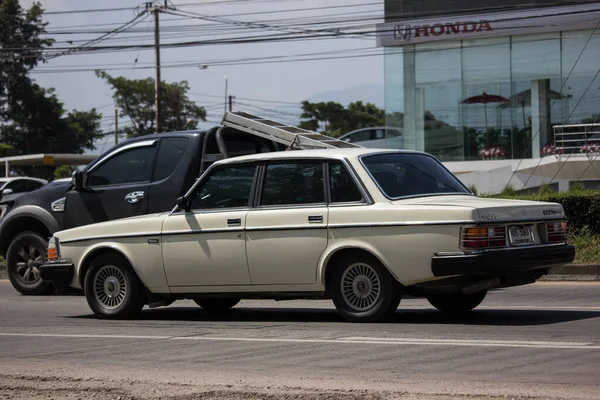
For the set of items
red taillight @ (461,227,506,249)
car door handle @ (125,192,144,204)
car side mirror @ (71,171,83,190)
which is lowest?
red taillight @ (461,227,506,249)

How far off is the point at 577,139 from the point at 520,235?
24.1 metres

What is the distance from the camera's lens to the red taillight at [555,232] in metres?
9.65

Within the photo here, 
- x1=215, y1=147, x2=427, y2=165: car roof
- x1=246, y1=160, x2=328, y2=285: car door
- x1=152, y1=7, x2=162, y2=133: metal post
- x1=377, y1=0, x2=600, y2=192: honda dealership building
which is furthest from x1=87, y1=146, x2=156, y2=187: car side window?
x1=152, y1=7, x2=162, y2=133: metal post

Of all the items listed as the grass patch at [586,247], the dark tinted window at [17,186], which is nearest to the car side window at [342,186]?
the grass patch at [586,247]

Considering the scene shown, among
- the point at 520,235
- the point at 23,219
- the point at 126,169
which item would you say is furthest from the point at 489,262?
the point at 23,219

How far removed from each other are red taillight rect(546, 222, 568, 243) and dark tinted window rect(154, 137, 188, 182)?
5.14 metres

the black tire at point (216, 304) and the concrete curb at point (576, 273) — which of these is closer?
the black tire at point (216, 304)

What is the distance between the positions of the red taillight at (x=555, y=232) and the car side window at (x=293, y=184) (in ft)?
7.01

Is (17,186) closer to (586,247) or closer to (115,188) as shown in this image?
(115,188)

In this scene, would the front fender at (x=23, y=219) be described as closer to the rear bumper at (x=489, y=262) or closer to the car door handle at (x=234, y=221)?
the car door handle at (x=234, y=221)

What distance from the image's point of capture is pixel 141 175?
13359 millimetres

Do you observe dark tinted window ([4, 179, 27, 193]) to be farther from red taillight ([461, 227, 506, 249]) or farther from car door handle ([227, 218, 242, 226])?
red taillight ([461, 227, 506, 249])

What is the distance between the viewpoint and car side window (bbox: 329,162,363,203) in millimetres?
9797

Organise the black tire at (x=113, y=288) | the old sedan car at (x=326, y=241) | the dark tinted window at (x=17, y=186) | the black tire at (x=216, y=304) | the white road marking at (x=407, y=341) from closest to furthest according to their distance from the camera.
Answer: the white road marking at (x=407, y=341), the old sedan car at (x=326, y=241), the black tire at (x=113, y=288), the black tire at (x=216, y=304), the dark tinted window at (x=17, y=186)
